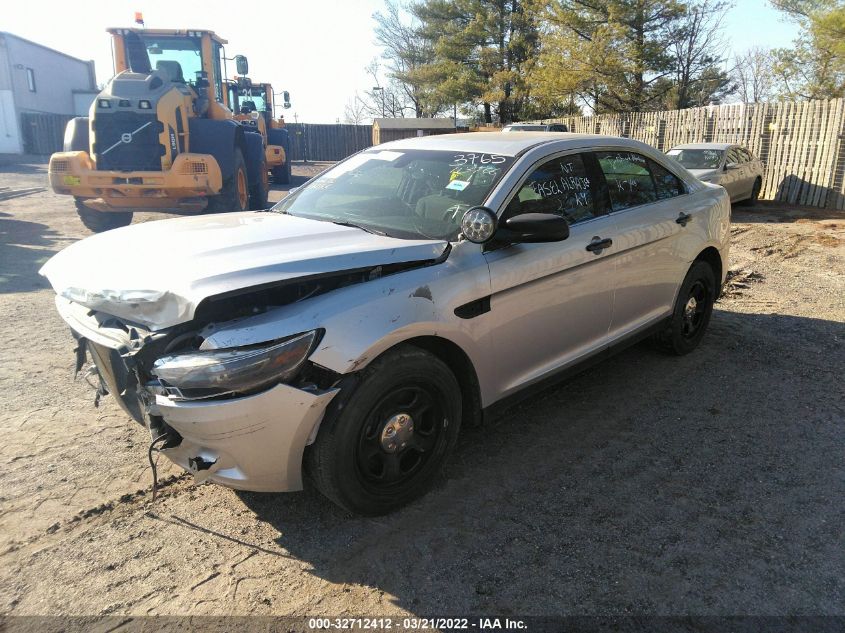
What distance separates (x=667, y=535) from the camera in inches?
109

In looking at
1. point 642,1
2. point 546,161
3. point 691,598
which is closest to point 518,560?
point 691,598

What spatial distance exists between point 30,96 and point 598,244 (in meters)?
42.0

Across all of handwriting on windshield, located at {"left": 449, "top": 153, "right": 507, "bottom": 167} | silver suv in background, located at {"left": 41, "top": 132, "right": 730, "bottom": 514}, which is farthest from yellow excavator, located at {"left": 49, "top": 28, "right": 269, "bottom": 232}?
handwriting on windshield, located at {"left": 449, "top": 153, "right": 507, "bottom": 167}

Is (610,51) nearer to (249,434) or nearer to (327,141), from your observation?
(327,141)

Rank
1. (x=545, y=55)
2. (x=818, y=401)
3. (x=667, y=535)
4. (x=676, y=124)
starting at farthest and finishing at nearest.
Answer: (x=545, y=55) → (x=676, y=124) → (x=818, y=401) → (x=667, y=535)

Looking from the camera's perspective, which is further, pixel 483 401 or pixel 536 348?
pixel 536 348

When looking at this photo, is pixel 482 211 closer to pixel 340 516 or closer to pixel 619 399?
pixel 340 516

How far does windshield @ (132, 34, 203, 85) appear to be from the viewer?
10422 mm

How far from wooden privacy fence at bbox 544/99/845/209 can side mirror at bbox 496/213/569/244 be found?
48.9 feet

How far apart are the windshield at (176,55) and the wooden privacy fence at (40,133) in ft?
90.3

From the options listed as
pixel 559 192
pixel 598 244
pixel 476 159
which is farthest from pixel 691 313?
pixel 476 159

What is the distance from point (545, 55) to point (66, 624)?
29.3 metres

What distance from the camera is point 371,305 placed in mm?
2609

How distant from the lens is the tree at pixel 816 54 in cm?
1923
